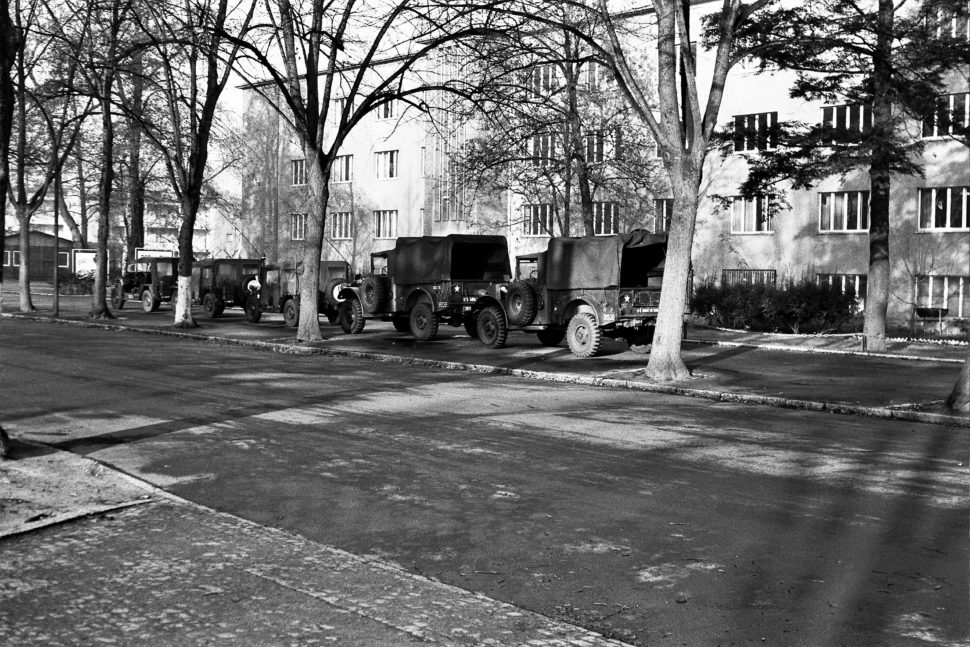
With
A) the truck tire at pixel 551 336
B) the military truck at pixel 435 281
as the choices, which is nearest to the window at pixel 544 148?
the military truck at pixel 435 281

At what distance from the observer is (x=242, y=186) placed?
68750 millimetres

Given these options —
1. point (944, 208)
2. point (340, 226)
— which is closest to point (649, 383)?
point (944, 208)

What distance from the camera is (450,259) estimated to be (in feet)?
90.0

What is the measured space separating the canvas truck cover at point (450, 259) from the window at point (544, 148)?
9.14 metres

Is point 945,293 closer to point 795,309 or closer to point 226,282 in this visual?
point 795,309

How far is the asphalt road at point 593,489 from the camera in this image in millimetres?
5910

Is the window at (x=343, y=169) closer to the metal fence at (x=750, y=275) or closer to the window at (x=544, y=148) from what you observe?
the window at (x=544, y=148)

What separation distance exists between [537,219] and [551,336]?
23991 millimetres

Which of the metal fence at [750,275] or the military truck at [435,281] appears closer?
the military truck at [435,281]

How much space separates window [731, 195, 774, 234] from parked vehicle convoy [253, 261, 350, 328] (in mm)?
16801

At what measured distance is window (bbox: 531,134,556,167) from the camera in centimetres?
3783

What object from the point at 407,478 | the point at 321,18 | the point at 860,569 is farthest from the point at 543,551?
the point at 321,18

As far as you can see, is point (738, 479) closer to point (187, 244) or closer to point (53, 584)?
point (53, 584)

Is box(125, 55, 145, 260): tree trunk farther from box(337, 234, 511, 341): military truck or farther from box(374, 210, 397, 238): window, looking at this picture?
box(337, 234, 511, 341): military truck
